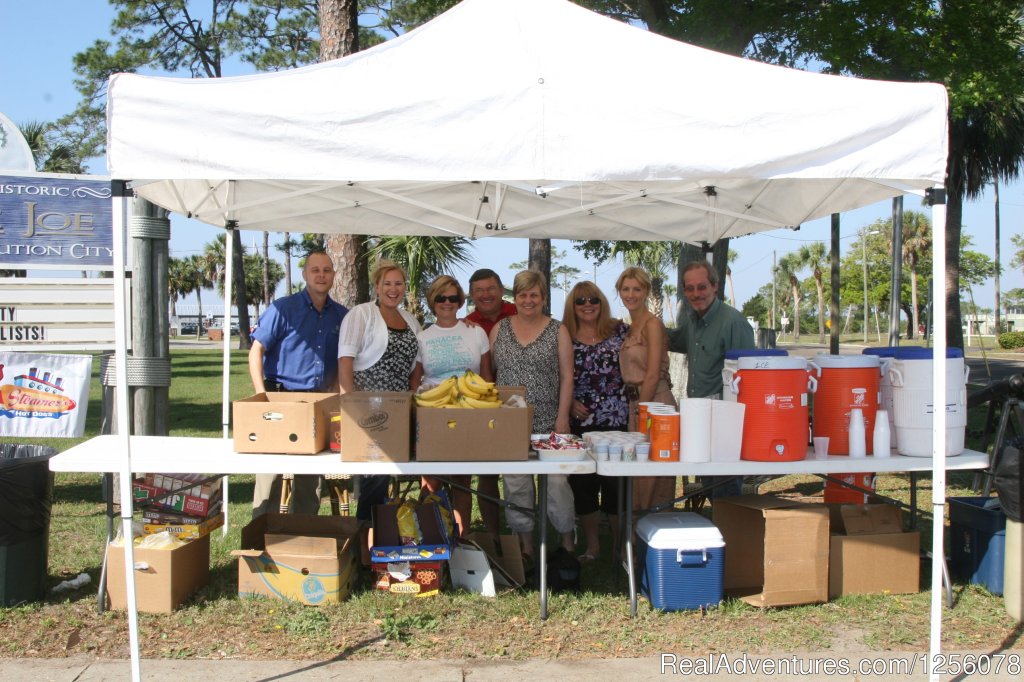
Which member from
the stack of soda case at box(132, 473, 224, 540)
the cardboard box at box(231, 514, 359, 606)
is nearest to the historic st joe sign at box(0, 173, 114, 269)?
the stack of soda case at box(132, 473, 224, 540)

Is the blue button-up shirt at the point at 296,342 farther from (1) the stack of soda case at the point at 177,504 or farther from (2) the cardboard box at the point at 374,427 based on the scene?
(2) the cardboard box at the point at 374,427

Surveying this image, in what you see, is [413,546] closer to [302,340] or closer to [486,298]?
[302,340]

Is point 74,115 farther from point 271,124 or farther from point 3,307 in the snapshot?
point 271,124

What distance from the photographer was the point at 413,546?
4.14 metres

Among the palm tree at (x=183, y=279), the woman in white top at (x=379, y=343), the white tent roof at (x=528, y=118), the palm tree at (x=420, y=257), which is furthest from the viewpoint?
the palm tree at (x=183, y=279)

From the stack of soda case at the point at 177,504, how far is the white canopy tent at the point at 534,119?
3.14ft

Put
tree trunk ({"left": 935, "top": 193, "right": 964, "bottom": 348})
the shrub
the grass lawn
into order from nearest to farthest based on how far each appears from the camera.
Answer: the grass lawn < tree trunk ({"left": 935, "top": 193, "right": 964, "bottom": 348}) < the shrub

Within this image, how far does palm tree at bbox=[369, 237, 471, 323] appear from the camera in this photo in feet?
35.2

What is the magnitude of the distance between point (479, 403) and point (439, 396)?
20 cm

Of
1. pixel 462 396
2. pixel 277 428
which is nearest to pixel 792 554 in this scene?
pixel 462 396

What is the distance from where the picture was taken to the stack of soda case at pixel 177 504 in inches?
164

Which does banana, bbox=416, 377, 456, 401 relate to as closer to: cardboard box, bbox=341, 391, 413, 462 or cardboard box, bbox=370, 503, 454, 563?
cardboard box, bbox=341, 391, 413, 462

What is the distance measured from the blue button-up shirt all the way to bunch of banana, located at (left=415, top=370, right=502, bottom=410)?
119cm

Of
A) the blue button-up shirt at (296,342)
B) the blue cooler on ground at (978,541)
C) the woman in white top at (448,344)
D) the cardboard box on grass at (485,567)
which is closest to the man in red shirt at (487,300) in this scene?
the woman in white top at (448,344)
